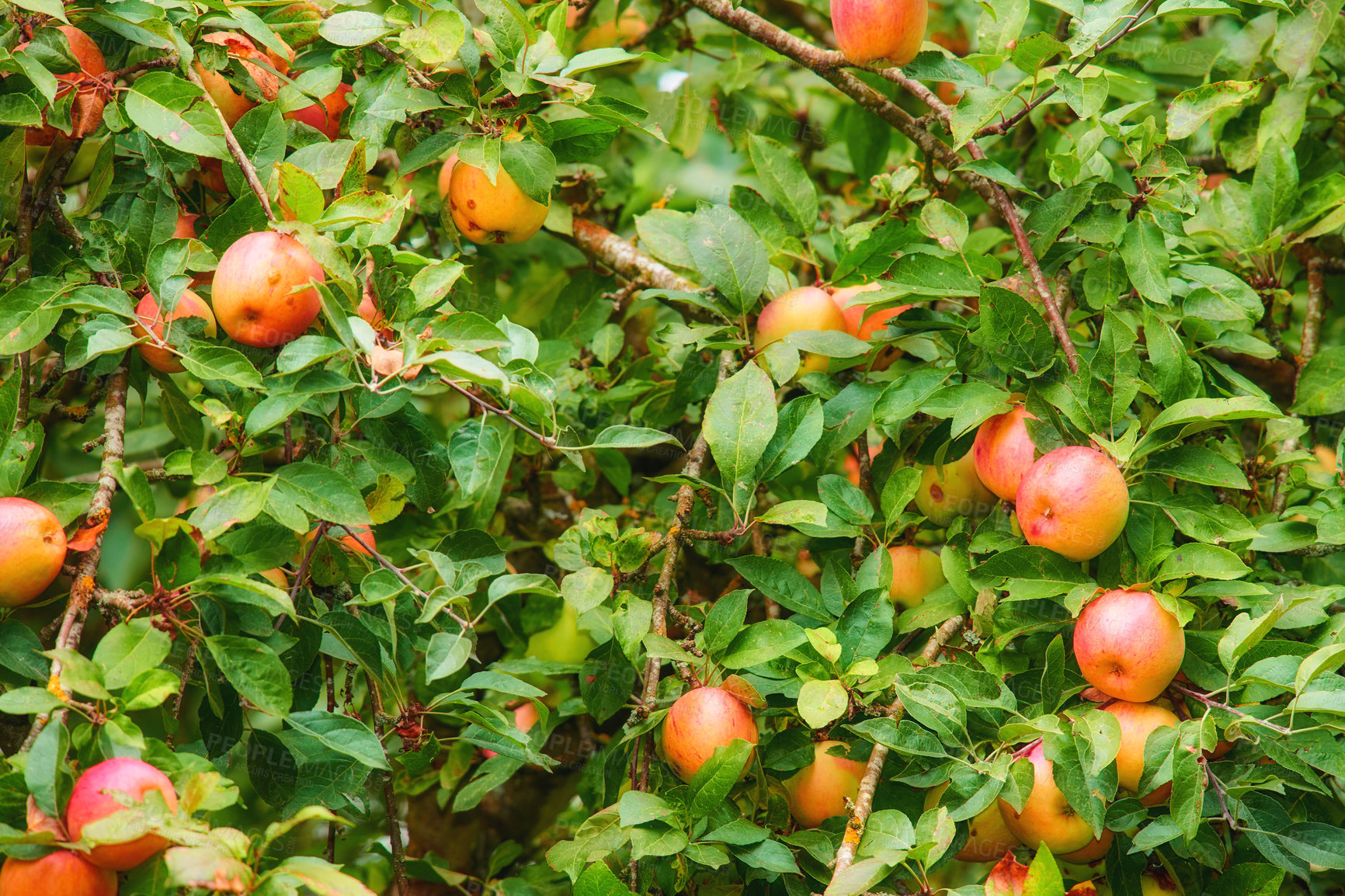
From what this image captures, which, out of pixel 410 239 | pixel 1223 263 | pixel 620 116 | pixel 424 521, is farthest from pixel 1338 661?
pixel 410 239

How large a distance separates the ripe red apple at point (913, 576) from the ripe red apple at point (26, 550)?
110cm

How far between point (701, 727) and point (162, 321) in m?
0.79

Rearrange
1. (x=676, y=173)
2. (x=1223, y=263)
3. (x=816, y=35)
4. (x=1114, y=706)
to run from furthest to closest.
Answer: (x=676, y=173) → (x=816, y=35) → (x=1223, y=263) → (x=1114, y=706)

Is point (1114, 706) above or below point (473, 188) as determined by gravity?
below

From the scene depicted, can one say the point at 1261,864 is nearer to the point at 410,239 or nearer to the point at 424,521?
the point at 424,521

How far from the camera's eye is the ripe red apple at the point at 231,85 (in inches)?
55.6

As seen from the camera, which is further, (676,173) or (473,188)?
(676,173)

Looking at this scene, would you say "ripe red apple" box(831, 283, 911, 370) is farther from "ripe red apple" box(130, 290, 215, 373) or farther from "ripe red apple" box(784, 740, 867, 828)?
"ripe red apple" box(130, 290, 215, 373)

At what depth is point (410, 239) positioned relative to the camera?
86.5 inches

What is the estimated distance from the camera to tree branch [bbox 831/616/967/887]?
113 centimetres

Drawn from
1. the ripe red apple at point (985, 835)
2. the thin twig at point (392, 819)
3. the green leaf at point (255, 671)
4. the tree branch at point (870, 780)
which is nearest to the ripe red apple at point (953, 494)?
the tree branch at point (870, 780)

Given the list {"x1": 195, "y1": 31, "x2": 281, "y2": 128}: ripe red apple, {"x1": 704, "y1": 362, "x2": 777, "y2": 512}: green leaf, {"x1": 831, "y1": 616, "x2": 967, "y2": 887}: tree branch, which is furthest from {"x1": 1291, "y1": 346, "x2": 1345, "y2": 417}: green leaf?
{"x1": 195, "y1": 31, "x2": 281, "y2": 128}: ripe red apple

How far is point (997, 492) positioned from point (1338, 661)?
0.45 metres

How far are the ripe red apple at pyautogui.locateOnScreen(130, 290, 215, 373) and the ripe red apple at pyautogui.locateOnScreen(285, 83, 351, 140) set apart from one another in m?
0.34
